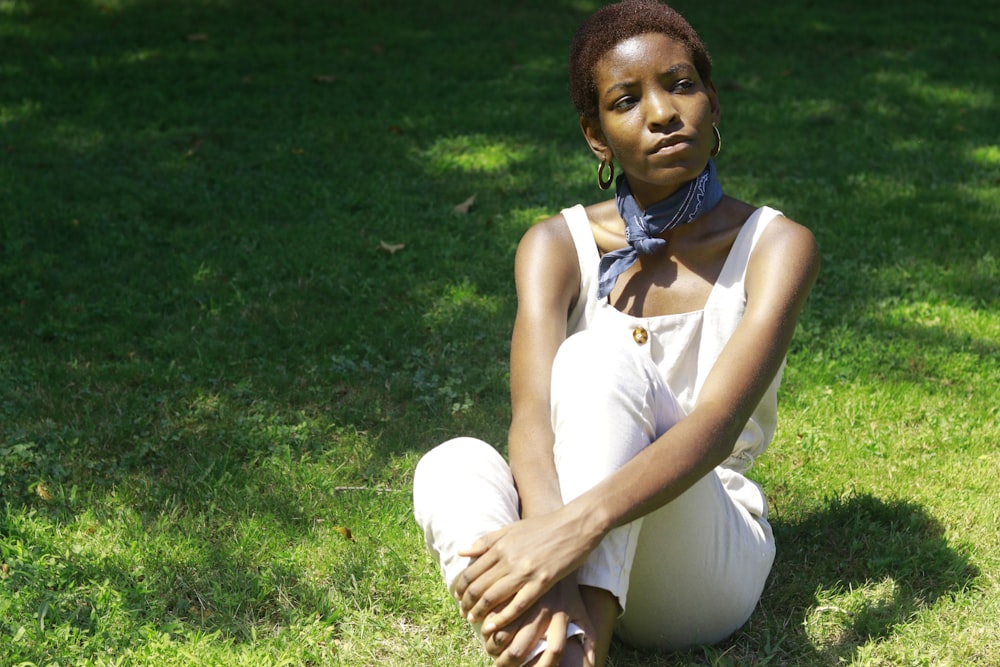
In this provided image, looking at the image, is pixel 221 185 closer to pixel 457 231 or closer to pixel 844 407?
pixel 457 231

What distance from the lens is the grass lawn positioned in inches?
127

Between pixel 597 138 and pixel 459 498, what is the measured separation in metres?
1.14

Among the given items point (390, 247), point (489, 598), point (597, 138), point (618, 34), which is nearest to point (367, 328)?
point (390, 247)

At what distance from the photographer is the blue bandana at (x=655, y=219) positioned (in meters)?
3.10

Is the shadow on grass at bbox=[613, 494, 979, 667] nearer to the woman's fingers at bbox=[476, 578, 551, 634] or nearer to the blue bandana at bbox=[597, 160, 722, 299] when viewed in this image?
the woman's fingers at bbox=[476, 578, 551, 634]

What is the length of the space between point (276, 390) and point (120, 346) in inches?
31.9

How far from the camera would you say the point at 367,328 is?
5047 mm

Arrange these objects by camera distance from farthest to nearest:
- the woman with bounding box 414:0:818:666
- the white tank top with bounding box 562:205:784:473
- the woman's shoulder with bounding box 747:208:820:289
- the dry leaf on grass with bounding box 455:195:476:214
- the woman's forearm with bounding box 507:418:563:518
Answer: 1. the dry leaf on grass with bounding box 455:195:476:214
2. the white tank top with bounding box 562:205:784:473
3. the woman's shoulder with bounding box 747:208:820:289
4. the woman's forearm with bounding box 507:418:563:518
5. the woman with bounding box 414:0:818:666

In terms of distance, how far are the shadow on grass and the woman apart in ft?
0.37

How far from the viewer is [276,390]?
4527 mm

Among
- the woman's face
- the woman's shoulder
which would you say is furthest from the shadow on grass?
the woman's face

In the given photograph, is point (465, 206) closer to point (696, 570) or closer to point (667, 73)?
A: point (667, 73)

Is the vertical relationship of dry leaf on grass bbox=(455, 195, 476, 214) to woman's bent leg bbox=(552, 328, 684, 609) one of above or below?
below

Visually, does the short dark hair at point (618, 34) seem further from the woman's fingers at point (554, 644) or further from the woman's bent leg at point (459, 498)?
the woman's fingers at point (554, 644)
